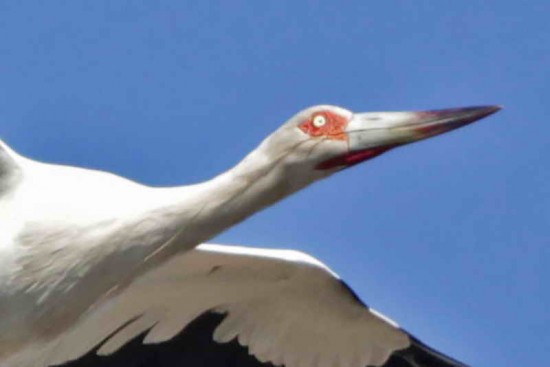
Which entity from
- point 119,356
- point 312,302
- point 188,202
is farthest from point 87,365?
point 188,202

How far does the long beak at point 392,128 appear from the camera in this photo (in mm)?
12500

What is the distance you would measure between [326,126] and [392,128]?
33 centimetres

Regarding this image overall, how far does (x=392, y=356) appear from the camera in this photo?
15.2 m

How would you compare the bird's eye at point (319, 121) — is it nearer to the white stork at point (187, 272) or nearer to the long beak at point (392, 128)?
the white stork at point (187, 272)

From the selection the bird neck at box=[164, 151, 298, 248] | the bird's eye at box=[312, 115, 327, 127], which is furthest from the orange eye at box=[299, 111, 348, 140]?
the bird neck at box=[164, 151, 298, 248]

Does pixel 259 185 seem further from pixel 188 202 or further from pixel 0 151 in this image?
pixel 0 151

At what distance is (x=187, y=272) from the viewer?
48.4 feet

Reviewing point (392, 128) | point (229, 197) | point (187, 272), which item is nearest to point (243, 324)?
point (187, 272)

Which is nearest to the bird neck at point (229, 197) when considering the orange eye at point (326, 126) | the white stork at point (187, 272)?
the white stork at point (187, 272)

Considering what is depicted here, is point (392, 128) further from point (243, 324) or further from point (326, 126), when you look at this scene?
point (243, 324)

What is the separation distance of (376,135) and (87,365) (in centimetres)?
316

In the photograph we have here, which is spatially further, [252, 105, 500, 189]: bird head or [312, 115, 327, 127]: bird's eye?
[312, 115, 327, 127]: bird's eye

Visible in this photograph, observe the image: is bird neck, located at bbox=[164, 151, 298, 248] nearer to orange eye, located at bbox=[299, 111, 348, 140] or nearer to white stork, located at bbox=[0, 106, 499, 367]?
white stork, located at bbox=[0, 106, 499, 367]

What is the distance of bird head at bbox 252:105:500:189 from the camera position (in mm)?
12539
